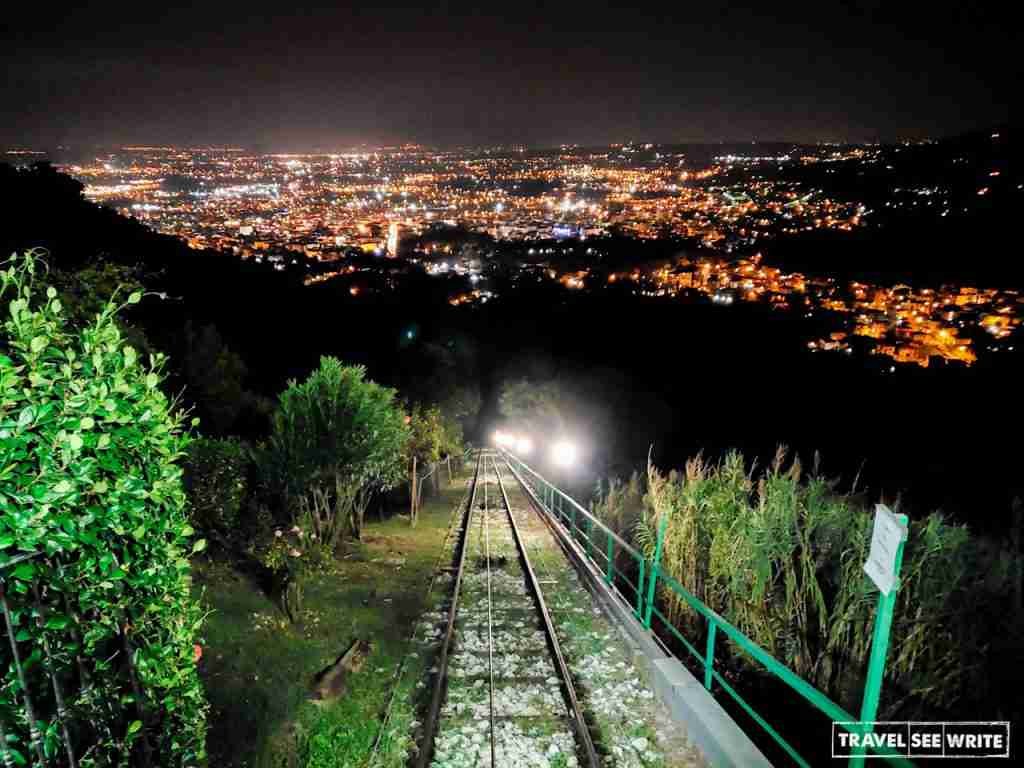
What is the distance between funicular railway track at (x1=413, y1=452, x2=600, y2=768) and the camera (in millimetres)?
5560

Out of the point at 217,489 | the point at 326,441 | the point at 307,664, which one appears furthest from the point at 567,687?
the point at 326,441

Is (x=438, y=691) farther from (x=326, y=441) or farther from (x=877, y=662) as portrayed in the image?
(x=326, y=441)

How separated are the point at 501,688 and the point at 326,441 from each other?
9.04 m

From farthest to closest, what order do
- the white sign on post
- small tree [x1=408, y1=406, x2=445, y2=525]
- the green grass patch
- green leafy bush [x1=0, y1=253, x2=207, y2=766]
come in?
small tree [x1=408, y1=406, x2=445, y2=525] → the green grass patch → the white sign on post → green leafy bush [x1=0, y1=253, x2=207, y2=766]

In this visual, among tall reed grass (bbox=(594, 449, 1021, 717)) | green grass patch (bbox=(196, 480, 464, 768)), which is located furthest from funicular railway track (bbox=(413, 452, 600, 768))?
tall reed grass (bbox=(594, 449, 1021, 717))

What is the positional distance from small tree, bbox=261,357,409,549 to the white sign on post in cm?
1235

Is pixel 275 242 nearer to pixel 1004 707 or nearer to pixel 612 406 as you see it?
pixel 612 406

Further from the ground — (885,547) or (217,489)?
(885,547)

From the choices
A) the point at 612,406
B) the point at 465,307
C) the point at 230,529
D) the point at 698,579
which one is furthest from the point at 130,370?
the point at 465,307

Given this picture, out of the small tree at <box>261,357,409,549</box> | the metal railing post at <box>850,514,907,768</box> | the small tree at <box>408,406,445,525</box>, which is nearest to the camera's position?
the metal railing post at <box>850,514,907,768</box>

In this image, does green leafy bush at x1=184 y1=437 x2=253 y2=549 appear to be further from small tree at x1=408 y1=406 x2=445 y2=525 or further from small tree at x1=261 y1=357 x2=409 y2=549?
small tree at x1=408 y1=406 x2=445 y2=525

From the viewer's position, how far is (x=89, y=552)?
2.58 m

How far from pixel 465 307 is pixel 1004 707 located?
8756 centimetres

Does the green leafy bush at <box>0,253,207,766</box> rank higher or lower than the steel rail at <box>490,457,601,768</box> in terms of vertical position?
higher
